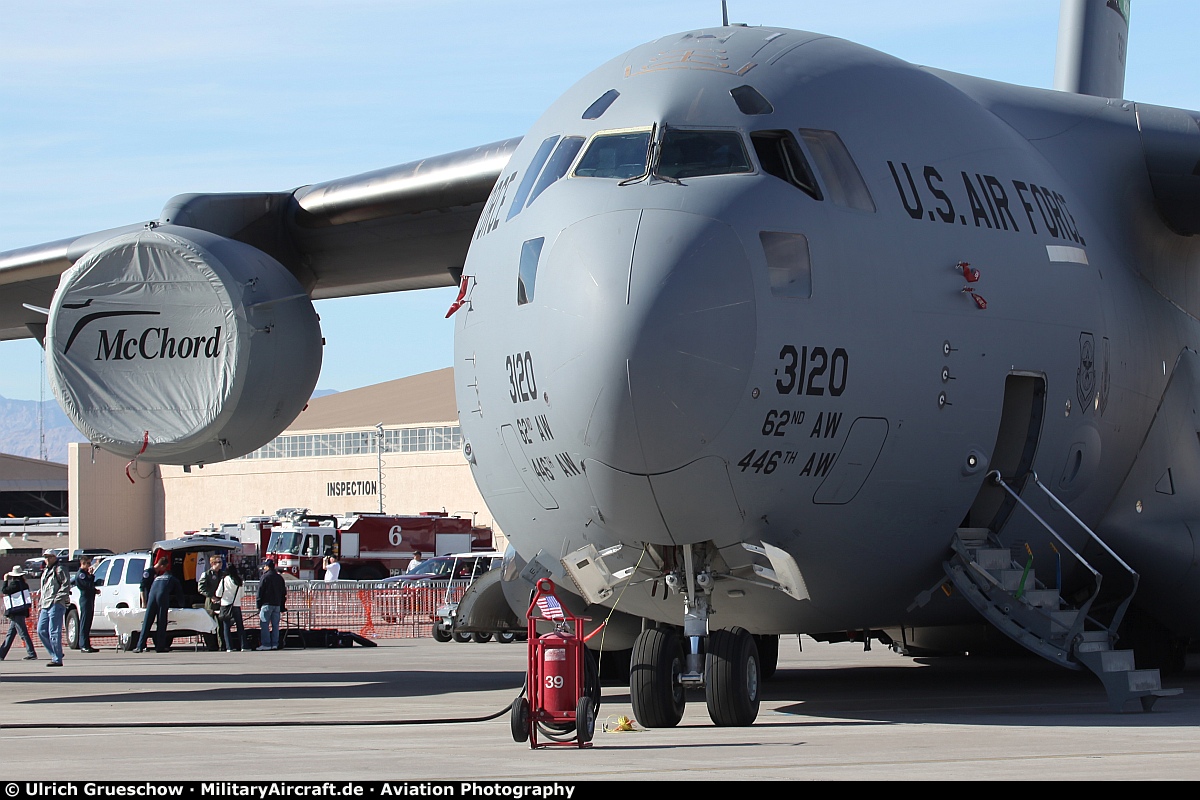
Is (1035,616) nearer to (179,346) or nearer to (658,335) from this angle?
(658,335)

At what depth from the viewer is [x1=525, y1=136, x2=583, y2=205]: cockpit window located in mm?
10141

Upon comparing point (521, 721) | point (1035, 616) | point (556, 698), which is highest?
point (1035, 616)

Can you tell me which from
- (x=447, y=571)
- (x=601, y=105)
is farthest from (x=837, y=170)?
(x=447, y=571)

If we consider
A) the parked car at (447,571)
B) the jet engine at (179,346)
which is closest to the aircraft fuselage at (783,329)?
the jet engine at (179,346)

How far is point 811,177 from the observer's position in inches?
381

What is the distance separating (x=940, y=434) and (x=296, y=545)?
35.8m

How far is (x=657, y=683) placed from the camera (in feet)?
31.4

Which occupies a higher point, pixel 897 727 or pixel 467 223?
pixel 467 223

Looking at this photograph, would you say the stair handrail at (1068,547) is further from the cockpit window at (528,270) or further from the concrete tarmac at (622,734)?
the cockpit window at (528,270)

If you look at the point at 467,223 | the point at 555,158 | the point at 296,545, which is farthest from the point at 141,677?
the point at 296,545

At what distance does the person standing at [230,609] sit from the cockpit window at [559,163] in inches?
641

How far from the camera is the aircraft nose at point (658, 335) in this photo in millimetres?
8734

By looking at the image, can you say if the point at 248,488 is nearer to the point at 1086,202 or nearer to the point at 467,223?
the point at 467,223

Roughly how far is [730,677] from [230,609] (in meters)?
17.2
